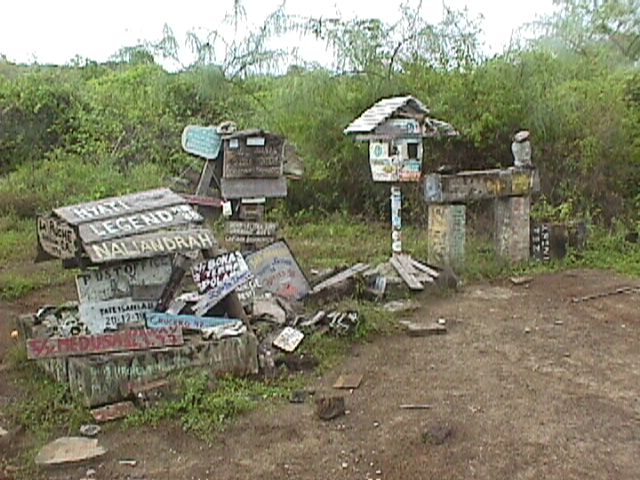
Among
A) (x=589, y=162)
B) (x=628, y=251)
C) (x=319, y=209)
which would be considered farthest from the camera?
(x=319, y=209)

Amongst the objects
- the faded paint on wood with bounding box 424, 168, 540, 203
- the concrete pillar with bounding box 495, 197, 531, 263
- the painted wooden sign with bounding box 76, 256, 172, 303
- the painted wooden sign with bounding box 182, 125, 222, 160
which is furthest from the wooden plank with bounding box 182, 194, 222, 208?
the concrete pillar with bounding box 495, 197, 531, 263

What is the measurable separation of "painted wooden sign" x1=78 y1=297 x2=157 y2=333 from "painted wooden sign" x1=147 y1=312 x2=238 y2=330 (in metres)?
0.09

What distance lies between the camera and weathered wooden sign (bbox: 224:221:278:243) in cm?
739

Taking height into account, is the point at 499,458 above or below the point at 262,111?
below

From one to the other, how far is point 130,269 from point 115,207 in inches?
18.6

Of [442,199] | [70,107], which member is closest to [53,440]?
[442,199]

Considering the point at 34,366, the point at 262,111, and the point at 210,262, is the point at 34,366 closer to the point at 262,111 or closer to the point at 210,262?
the point at 210,262

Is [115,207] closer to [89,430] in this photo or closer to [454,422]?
[89,430]

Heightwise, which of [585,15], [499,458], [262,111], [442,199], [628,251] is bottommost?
[499,458]

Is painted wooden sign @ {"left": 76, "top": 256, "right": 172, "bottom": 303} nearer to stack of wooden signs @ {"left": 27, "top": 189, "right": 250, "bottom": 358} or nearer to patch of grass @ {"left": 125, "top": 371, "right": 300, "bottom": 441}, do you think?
stack of wooden signs @ {"left": 27, "top": 189, "right": 250, "bottom": 358}

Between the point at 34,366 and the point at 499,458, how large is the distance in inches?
139

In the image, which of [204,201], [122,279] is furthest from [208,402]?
[204,201]

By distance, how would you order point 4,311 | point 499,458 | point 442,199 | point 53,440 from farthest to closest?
point 442,199, point 4,311, point 53,440, point 499,458

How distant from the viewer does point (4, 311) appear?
7.44 metres
